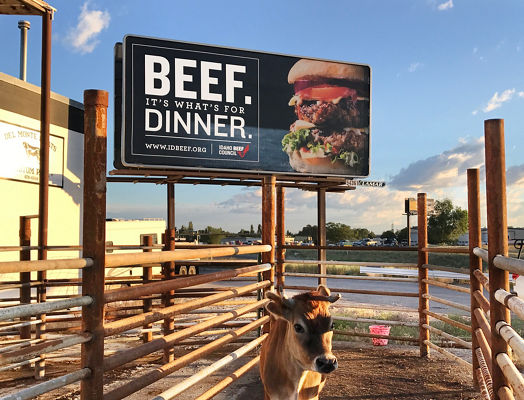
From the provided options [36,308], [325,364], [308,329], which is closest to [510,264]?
[325,364]

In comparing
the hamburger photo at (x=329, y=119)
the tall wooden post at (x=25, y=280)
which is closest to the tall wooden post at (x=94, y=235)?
the tall wooden post at (x=25, y=280)

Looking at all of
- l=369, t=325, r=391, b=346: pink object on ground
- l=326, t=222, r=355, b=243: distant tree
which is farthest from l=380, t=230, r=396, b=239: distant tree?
l=369, t=325, r=391, b=346: pink object on ground

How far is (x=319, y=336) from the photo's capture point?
398cm

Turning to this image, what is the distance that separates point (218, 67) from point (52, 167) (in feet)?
26.1

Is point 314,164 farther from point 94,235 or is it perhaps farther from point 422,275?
point 94,235

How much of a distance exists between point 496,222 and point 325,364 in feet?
5.51

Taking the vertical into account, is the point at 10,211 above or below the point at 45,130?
below

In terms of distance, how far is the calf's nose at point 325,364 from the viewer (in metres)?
3.67

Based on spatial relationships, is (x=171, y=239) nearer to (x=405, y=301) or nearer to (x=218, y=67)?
(x=218, y=67)

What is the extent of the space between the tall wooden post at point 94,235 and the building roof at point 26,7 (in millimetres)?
7077

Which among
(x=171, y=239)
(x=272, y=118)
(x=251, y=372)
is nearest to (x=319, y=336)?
(x=251, y=372)

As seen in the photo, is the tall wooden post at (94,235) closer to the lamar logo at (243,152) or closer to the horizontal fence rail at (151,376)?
the horizontal fence rail at (151,376)

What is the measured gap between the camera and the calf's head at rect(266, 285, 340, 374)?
378 cm

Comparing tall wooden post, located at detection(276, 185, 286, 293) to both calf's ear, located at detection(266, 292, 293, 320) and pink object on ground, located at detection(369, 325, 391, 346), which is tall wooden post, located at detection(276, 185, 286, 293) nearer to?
pink object on ground, located at detection(369, 325, 391, 346)
